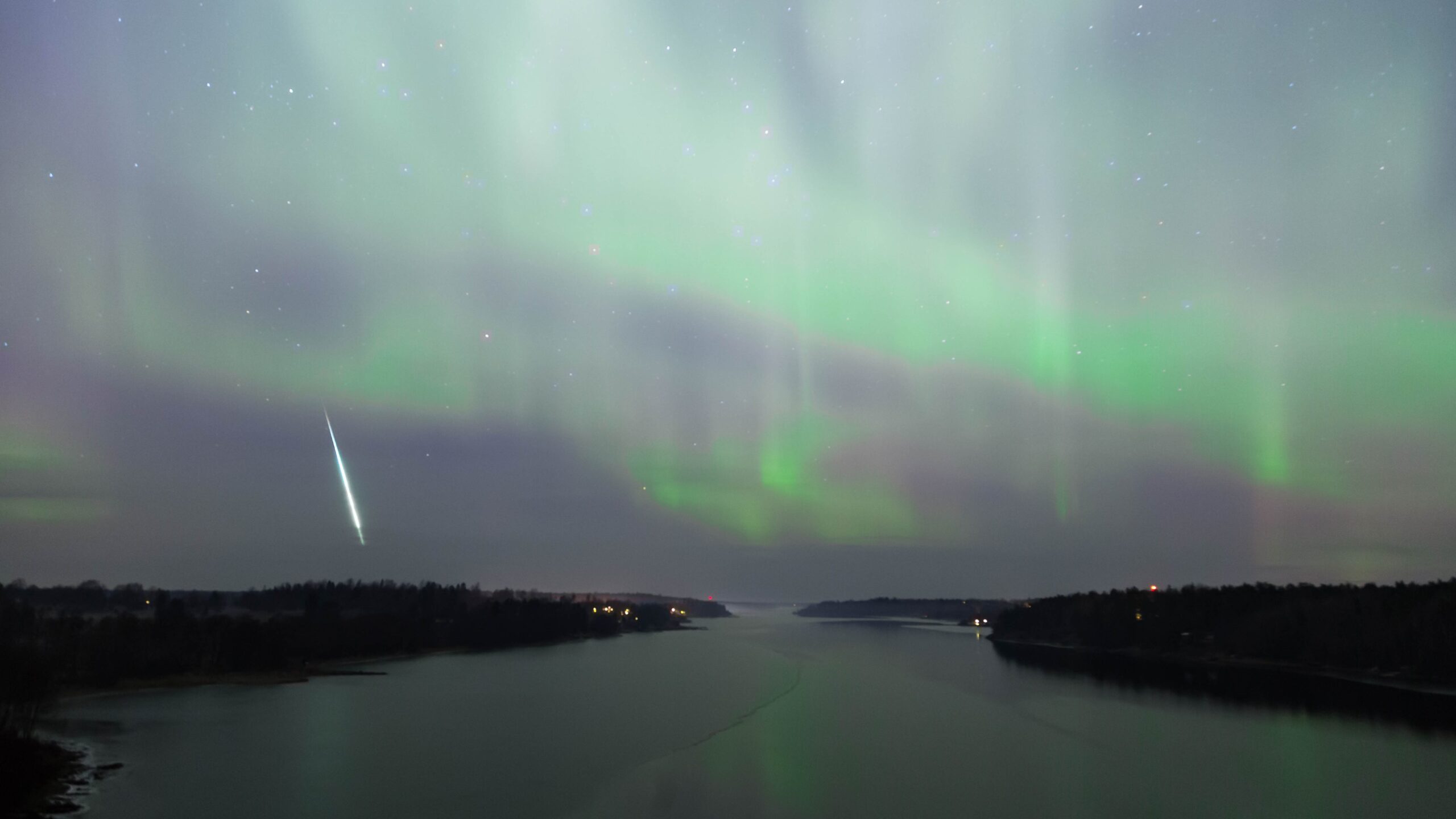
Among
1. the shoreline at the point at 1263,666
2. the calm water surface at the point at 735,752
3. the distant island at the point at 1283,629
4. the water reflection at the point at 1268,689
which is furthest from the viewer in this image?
the distant island at the point at 1283,629

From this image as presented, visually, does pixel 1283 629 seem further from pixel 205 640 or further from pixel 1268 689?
pixel 205 640

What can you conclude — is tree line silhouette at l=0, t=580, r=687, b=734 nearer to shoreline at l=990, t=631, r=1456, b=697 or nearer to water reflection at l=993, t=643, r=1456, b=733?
water reflection at l=993, t=643, r=1456, b=733

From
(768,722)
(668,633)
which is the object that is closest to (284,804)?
(768,722)

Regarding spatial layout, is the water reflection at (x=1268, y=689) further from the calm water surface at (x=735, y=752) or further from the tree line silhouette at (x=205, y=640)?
the tree line silhouette at (x=205, y=640)

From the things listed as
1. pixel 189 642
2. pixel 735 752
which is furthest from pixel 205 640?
pixel 735 752

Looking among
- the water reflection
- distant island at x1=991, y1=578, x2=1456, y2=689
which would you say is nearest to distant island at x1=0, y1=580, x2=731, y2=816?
the water reflection

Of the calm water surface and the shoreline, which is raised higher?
the calm water surface

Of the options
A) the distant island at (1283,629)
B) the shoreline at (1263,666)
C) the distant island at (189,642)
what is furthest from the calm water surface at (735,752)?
the distant island at (1283,629)
